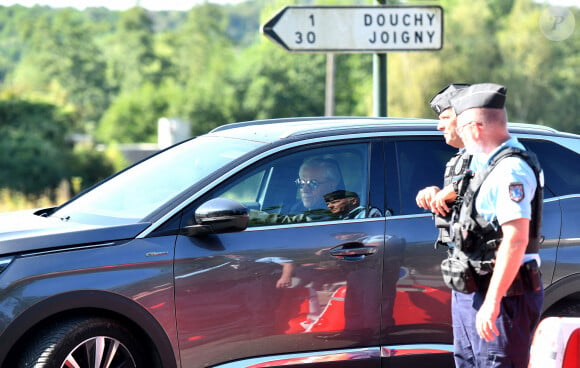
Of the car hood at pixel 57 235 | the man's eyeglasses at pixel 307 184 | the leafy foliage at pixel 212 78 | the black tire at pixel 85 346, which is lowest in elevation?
the black tire at pixel 85 346

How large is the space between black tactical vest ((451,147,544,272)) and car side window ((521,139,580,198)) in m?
1.61

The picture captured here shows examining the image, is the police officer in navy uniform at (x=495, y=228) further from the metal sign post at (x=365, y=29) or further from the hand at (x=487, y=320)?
the metal sign post at (x=365, y=29)

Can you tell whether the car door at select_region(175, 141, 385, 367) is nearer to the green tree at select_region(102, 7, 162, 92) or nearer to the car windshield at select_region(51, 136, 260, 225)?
the car windshield at select_region(51, 136, 260, 225)

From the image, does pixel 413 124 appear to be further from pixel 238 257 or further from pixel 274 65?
pixel 274 65

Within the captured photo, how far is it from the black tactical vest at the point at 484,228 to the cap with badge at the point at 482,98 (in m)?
0.19

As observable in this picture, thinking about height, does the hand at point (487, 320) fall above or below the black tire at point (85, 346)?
above

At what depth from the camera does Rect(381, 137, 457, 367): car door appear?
14.9 feet

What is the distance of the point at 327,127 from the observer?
4.84 m

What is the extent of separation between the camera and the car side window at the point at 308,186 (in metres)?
4.57

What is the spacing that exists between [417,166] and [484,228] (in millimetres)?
1488

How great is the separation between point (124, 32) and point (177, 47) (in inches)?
425

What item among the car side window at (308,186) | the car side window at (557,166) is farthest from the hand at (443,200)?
the car side window at (557,166)

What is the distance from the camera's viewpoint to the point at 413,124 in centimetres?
496

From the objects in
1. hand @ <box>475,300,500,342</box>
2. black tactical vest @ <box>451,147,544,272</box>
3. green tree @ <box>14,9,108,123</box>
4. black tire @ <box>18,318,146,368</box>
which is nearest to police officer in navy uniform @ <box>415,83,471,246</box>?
black tactical vest @ <box>451,147,544,272</box>
